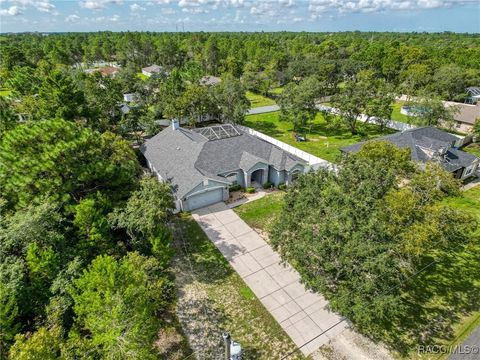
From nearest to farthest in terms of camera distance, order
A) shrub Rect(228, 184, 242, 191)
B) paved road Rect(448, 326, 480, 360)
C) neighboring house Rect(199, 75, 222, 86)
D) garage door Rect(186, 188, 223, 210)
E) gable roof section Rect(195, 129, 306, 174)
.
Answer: paved road Rect(448, 326, 480, 360), garage door Rect(186, 188, 223, 210), gable roof section Rect(195, 129, 306, 174), shrub Rect(228, 184, 242, 191), neighboring house Rect(199, 75, 222, 86)

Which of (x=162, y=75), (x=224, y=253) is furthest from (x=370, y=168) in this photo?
(x=162, y=75)

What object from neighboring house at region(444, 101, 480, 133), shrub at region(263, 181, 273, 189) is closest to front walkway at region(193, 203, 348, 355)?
shrub at region(263, 181, 273, 189)

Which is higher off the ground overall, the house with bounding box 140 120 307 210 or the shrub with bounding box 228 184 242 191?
the house with bounding box 140 120 307 210

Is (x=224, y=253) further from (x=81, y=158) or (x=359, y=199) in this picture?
(x=81, y=158)

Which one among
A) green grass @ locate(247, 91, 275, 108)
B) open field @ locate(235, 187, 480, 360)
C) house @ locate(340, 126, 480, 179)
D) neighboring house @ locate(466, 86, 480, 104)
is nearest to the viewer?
open field @ locate(235, 187, 480, 360)

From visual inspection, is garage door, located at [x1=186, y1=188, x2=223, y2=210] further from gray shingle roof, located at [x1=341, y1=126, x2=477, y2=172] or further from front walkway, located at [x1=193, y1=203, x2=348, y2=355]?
gray shingle roof, located at [x1=341, y1=126, x2=477, y2=172]

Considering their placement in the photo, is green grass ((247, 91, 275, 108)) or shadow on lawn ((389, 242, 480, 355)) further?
green grass ((247, 91, 275, 108))

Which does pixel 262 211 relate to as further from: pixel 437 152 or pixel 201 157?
pixel 437 152
